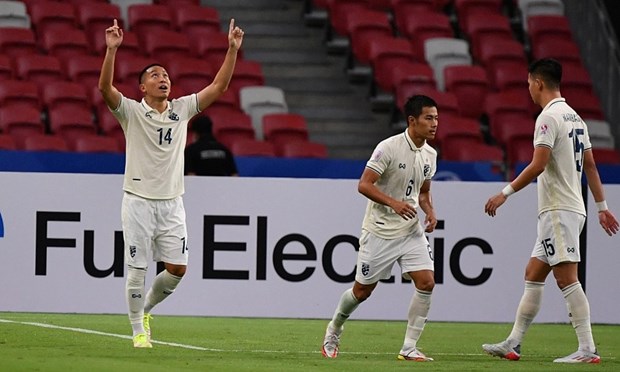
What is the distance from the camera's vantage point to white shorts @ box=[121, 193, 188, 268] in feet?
35.7

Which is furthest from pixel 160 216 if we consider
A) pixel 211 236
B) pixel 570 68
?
pixel 570 68

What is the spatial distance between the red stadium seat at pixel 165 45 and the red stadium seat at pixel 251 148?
2.41 metres

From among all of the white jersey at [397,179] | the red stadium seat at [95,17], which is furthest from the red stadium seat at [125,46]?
the white jersey at [397,179]

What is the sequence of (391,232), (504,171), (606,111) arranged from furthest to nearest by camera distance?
(606,111), (504,171), (391,232)

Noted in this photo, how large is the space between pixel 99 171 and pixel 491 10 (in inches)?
358

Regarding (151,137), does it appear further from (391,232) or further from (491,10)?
(491,10)

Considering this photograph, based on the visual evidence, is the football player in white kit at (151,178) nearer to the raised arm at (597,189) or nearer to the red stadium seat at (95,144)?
the raised arm at (597,189)

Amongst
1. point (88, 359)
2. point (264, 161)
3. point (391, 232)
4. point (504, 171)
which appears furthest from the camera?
point (504, 171)

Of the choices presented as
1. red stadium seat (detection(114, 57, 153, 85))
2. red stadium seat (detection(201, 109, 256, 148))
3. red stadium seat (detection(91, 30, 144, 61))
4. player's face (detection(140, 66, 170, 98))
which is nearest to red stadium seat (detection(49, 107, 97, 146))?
red stadium seat (detection(114, 57, 153, 85))

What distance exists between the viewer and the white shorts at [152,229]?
35.7 feet

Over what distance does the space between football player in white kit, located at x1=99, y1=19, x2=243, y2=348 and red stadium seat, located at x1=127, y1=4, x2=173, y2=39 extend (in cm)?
990

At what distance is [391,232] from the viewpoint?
10891 mm

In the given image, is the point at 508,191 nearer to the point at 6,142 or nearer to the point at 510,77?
the point at 6,142

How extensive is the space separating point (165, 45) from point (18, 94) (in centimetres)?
267
